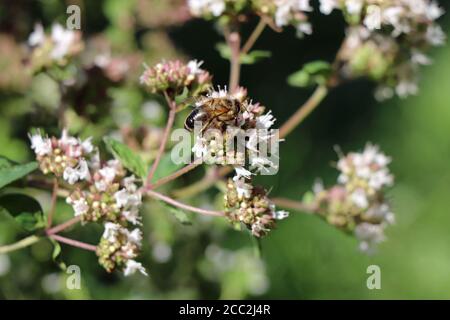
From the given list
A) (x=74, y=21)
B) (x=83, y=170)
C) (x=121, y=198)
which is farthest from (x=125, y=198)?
(x=74, y=21)

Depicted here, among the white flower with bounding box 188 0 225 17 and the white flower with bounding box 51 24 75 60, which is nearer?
the white flower with bounding box 188 0 225 17

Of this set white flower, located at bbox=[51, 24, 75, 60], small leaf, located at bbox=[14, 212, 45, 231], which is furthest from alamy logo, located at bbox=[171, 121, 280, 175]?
white flower, located at bbox=[51, 24, 75, 60]

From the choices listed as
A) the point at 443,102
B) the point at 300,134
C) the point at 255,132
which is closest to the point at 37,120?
the point at 255,132

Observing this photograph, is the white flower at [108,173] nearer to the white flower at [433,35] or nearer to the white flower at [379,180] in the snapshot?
the white flower at [379,180]

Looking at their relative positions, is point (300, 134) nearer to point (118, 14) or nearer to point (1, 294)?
point (118, 14)

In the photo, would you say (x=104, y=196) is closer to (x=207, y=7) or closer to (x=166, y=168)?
(x=166, y=168)

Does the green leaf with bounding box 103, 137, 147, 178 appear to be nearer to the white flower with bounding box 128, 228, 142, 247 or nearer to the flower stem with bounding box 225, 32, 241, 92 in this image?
the white flower with bounding box 128, 228, 142, 247
